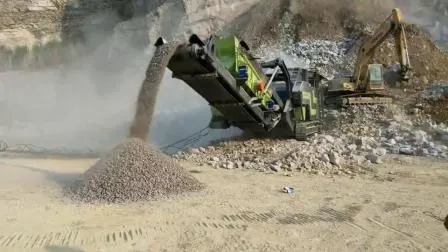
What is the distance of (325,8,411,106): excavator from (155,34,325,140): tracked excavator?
1499 millimetres

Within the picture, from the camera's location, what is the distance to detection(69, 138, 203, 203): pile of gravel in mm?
6972

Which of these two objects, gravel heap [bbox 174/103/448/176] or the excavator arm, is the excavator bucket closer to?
gravel heap [bbox 174/103/448/176]

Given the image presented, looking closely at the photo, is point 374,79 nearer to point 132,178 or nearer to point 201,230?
point 132,178

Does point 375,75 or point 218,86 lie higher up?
A: point 375,75

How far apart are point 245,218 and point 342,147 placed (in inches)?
218

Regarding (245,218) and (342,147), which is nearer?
(245,218)

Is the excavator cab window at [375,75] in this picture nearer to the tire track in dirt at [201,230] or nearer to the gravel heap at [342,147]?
the gravel heap at [342,147]

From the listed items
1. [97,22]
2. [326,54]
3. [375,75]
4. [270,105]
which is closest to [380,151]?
[270,105]

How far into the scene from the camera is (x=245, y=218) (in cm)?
608

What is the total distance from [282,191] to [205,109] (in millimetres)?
9410

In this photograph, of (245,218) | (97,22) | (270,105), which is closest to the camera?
(245,218)

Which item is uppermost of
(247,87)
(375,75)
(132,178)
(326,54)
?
(326,54)

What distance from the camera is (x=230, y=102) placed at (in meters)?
10.4

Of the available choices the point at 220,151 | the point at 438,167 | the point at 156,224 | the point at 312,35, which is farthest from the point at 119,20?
the point at 156,224
